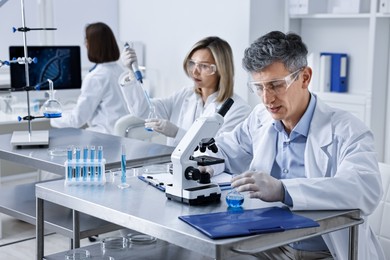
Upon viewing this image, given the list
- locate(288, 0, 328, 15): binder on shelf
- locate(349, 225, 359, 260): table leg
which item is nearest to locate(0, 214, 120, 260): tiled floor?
locate(349, 225, 359, 260): table leg

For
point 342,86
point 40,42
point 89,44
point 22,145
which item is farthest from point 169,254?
point 40,42

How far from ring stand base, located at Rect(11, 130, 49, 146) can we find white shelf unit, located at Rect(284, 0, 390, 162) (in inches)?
84.8

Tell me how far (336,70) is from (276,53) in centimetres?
252

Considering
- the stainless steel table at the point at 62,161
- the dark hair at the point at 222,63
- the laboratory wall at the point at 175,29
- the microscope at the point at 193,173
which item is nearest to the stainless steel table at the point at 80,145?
the stainless steel table at the point at 62,161

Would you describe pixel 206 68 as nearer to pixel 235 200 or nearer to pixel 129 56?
pixel 129 56

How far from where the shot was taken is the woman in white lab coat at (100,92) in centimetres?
400

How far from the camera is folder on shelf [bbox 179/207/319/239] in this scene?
1522 mm

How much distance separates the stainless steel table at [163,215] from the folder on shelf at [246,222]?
0.05ft

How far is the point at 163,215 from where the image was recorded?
5.52 ft

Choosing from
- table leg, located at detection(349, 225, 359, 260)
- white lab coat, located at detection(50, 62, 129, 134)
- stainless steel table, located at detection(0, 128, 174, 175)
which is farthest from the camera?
white lab coat, located at detection(50, 62, 129, 134)

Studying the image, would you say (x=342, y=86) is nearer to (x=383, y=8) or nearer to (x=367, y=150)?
(x=383, y=8)

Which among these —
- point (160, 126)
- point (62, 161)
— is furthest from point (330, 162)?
point (160, 126)

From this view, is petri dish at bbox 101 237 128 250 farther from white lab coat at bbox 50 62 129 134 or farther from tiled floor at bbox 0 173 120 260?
white lab coat at bbox 50 62 129 134

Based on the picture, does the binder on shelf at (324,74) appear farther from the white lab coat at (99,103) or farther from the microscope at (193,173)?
the microscope at (193,173)
